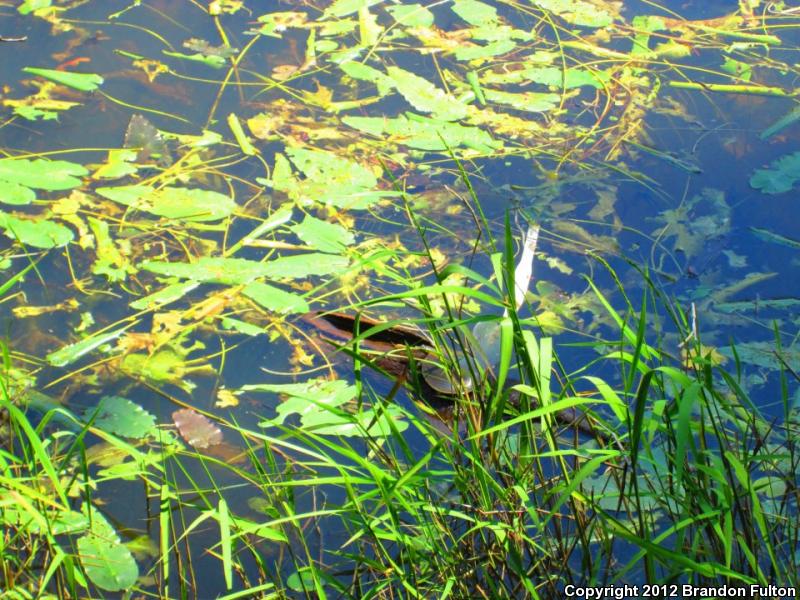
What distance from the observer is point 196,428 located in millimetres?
1462

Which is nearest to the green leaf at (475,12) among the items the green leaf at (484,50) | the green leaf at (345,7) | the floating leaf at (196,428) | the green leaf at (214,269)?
the green leaf at (484,50)

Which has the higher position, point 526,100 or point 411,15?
point 411,15

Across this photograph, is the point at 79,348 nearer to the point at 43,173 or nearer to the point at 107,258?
the point at 107,258

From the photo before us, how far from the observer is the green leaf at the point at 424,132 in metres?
2.08

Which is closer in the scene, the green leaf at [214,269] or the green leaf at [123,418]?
the green leaf at [123,418]

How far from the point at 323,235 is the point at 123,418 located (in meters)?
0.58

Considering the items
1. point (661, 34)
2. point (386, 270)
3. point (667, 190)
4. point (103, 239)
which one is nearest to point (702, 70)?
point (661, 34)

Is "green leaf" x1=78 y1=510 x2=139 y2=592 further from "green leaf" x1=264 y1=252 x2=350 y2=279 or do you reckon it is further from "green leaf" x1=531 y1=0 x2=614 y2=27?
"green leaf" x1=531 y1=0 x2=614 y2=27

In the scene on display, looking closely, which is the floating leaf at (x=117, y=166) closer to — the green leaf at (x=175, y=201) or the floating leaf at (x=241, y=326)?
the green leaf at (x=175, y=201)

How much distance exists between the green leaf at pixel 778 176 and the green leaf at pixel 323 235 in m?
0.94

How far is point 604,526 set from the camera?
1.01 meters

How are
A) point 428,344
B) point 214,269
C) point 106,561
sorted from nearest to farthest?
point 106,561 < point 428,344 < point 214,269

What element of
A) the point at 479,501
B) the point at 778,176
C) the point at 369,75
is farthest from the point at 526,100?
the point at 479,501

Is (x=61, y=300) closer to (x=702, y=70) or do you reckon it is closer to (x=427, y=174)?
(x=427, y=174)
